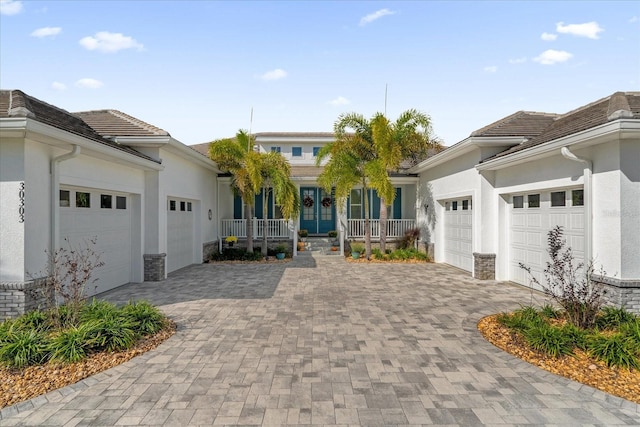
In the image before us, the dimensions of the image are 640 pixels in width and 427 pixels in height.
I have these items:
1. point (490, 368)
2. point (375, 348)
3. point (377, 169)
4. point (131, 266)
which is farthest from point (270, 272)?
point (490, 368)

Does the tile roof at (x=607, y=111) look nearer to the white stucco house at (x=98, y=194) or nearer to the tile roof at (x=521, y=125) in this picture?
the tile roof at (x=521, y=125)

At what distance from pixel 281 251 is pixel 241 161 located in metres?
4.22

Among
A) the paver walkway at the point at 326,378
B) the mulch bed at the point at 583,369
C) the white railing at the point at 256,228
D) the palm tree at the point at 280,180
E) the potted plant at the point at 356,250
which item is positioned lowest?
the paver walkway at the point at 326,378

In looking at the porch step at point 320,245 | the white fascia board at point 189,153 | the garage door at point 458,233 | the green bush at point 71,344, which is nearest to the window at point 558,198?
the garage door at point 458,233

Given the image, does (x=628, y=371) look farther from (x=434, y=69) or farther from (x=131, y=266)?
(x=131, y=266)

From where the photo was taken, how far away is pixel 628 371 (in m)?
4.01

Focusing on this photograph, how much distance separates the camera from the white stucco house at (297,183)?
18.7 feet

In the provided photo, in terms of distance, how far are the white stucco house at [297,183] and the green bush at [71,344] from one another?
5.93 ft

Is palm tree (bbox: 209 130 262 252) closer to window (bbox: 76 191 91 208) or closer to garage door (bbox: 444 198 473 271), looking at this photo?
window (bbox: 76 191 91 208)

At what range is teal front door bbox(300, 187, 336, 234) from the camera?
17.7 metres

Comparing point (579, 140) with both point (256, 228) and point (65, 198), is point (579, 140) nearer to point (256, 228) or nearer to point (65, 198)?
point (65, 198)

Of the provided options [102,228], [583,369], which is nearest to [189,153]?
[102,228]

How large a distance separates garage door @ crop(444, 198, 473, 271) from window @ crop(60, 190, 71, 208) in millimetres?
11246

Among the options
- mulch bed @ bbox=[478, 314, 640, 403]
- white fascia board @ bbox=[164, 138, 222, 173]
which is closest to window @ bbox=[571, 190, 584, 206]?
mulch bed @ bbox=[478, 314, 640, 403]
